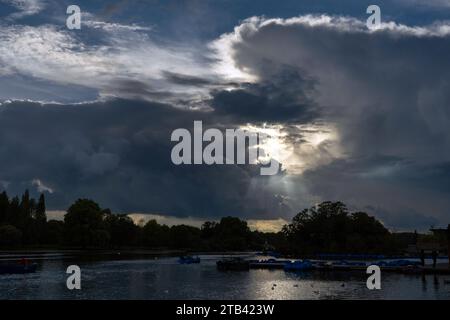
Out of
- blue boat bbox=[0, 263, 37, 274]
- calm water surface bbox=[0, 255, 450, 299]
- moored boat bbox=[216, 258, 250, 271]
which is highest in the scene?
blue boat bbox=[0, 263, 37, 274]

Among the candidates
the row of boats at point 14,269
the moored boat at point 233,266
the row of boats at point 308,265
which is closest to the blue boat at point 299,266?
the row of boats at point 308,265

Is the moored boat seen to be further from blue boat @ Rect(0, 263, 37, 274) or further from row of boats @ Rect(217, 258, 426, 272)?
blue boat @ Rect(0, 263, 37, 274)

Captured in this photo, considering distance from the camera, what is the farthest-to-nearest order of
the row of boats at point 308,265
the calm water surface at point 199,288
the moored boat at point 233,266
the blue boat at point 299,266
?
the moored boat at point 233,266 < the blue boat at point 299,266 < the row of boats at point 308,265 < the calm water surface at point 199,288

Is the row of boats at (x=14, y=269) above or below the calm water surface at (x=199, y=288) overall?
above

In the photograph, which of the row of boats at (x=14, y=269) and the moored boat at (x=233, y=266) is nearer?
the row of boats at (x=14, y=269)

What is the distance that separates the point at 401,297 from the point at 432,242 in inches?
1350

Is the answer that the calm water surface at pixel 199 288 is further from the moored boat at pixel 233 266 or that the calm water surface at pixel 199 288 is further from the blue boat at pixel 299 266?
the moored boat at pixel 233 266

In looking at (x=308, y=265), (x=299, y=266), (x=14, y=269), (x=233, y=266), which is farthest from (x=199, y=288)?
(x=233, y=266)

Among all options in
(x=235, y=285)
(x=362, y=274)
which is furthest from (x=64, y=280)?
(x=362, y=274)

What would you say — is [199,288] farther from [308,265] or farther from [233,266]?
[233,266]

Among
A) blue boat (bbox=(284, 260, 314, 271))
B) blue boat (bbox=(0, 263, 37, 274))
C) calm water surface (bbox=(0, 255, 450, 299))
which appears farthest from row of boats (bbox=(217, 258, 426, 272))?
blue boat (bbox=(0, 263, 37, 274))
